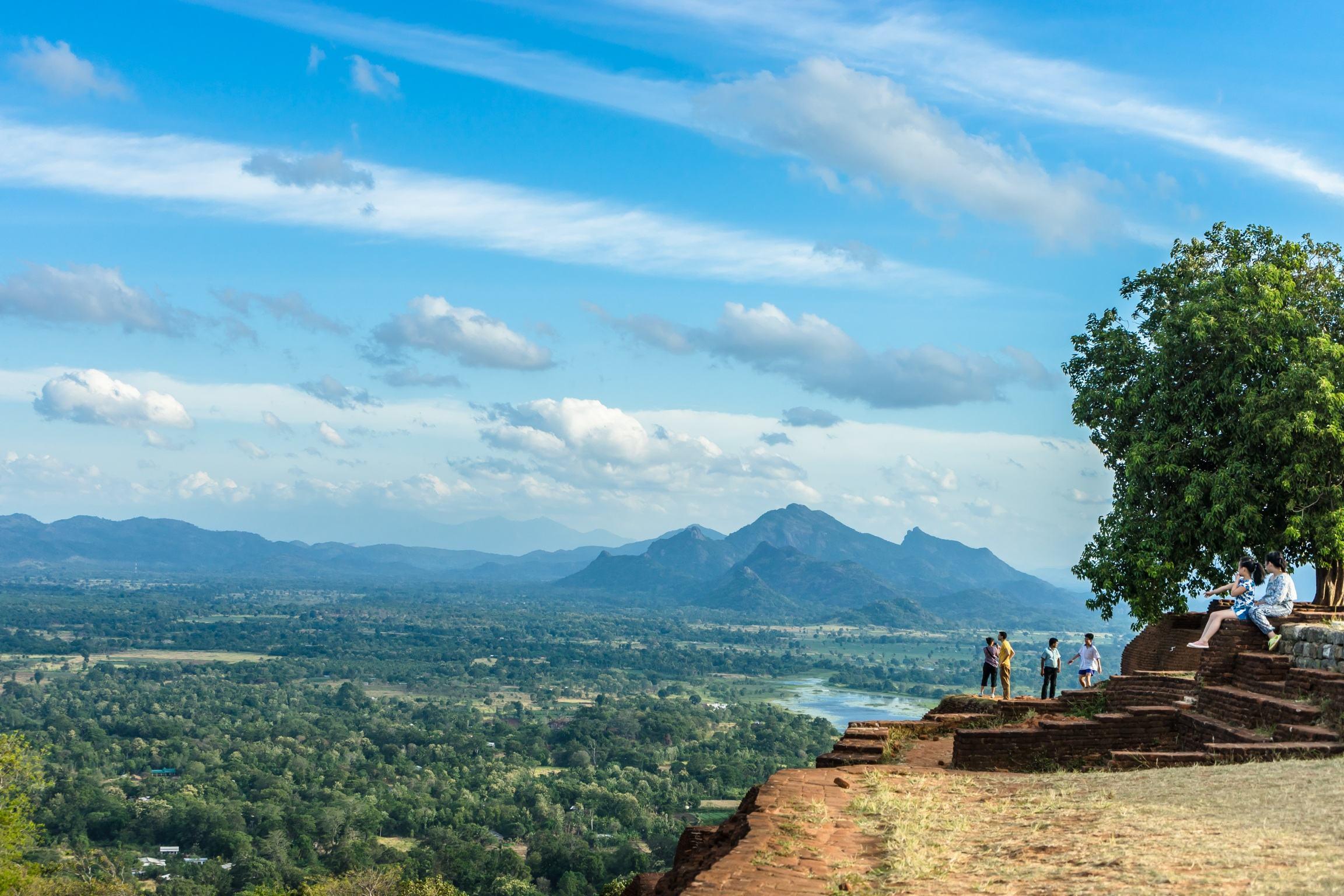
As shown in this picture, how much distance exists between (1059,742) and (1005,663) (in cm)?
775

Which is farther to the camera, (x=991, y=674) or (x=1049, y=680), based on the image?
(x=1049, y=680)

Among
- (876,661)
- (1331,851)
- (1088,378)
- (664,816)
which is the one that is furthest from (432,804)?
(876,661)

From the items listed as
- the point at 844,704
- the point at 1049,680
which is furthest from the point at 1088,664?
the point at 844,704

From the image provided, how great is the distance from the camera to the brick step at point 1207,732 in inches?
499

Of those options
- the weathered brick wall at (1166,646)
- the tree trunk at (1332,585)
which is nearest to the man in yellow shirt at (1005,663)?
the weathered brick wall at (1166,646)

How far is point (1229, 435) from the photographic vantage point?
915 inches

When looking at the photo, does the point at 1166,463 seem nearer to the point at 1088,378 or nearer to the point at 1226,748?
the point at 1088,378

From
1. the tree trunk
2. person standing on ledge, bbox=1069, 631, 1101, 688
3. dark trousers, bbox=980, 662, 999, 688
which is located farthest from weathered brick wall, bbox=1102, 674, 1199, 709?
the tree trunk

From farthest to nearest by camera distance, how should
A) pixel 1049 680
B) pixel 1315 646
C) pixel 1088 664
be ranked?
1. pixel 1049 680
2. pixel 1088 664
3. pixel 1315 646

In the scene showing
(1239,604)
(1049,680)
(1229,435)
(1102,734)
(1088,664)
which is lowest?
(1049,680)

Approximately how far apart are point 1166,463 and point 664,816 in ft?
162

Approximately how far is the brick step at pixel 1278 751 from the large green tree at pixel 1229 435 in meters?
10.7

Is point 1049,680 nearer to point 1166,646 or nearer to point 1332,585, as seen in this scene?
point 1166,646

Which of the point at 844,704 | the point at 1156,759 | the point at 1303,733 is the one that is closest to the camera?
the point at 1303,733
